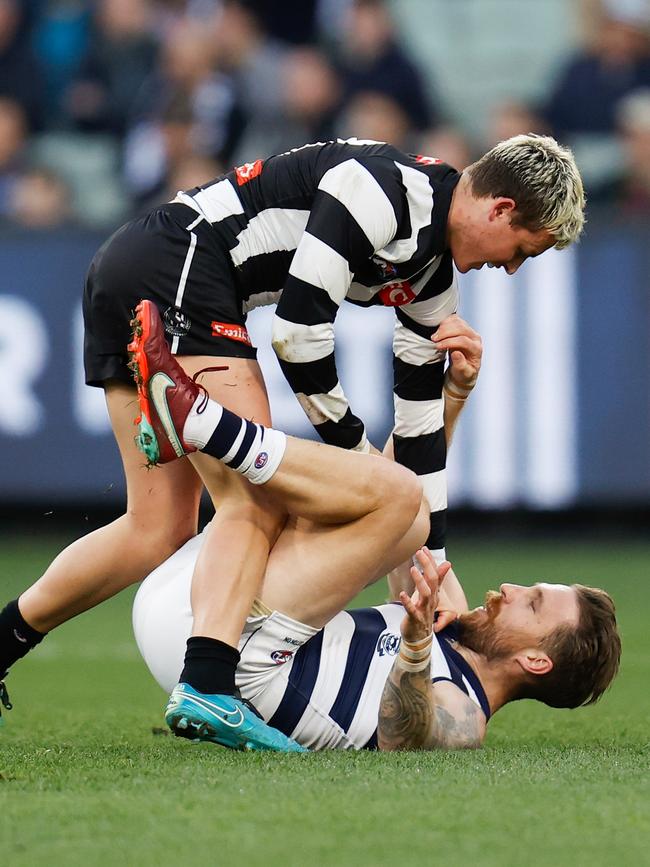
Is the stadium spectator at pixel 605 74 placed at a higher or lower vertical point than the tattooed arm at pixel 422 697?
higher

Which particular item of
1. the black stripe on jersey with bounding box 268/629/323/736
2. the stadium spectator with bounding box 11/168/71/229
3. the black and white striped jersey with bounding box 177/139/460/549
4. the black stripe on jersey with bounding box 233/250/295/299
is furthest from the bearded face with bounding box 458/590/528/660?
the stadium spectator with bounding box 11/168/71/229

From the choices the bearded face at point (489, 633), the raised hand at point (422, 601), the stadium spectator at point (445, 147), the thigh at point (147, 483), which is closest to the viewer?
the raised hand at point (422, 601)

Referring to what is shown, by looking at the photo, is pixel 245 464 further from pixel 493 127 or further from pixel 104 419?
pixel 493 127

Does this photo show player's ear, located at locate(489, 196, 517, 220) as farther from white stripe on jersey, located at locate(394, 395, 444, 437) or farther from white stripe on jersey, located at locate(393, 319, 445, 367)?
white stripe on jersey, located at locate(394, 395, 444, 437)

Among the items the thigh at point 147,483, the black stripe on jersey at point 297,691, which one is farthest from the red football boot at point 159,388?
the black stripe on jersey at point 297,691

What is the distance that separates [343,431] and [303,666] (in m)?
0.62

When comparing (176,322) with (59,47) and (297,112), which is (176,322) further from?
(59,47)

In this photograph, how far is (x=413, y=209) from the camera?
362cm

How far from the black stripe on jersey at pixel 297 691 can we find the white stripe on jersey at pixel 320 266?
2.93 feet

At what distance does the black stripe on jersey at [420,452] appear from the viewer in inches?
162

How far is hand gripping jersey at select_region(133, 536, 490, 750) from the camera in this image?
3.53 m

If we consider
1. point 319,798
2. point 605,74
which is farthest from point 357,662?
point 605,74

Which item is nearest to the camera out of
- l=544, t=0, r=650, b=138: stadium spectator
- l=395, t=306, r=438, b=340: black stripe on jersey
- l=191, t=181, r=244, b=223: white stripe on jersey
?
l=191, t=181, r=244, b=223: white stripe on jersey

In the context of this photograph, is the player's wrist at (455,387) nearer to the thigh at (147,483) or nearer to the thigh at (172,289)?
the thigh at (172,289)
